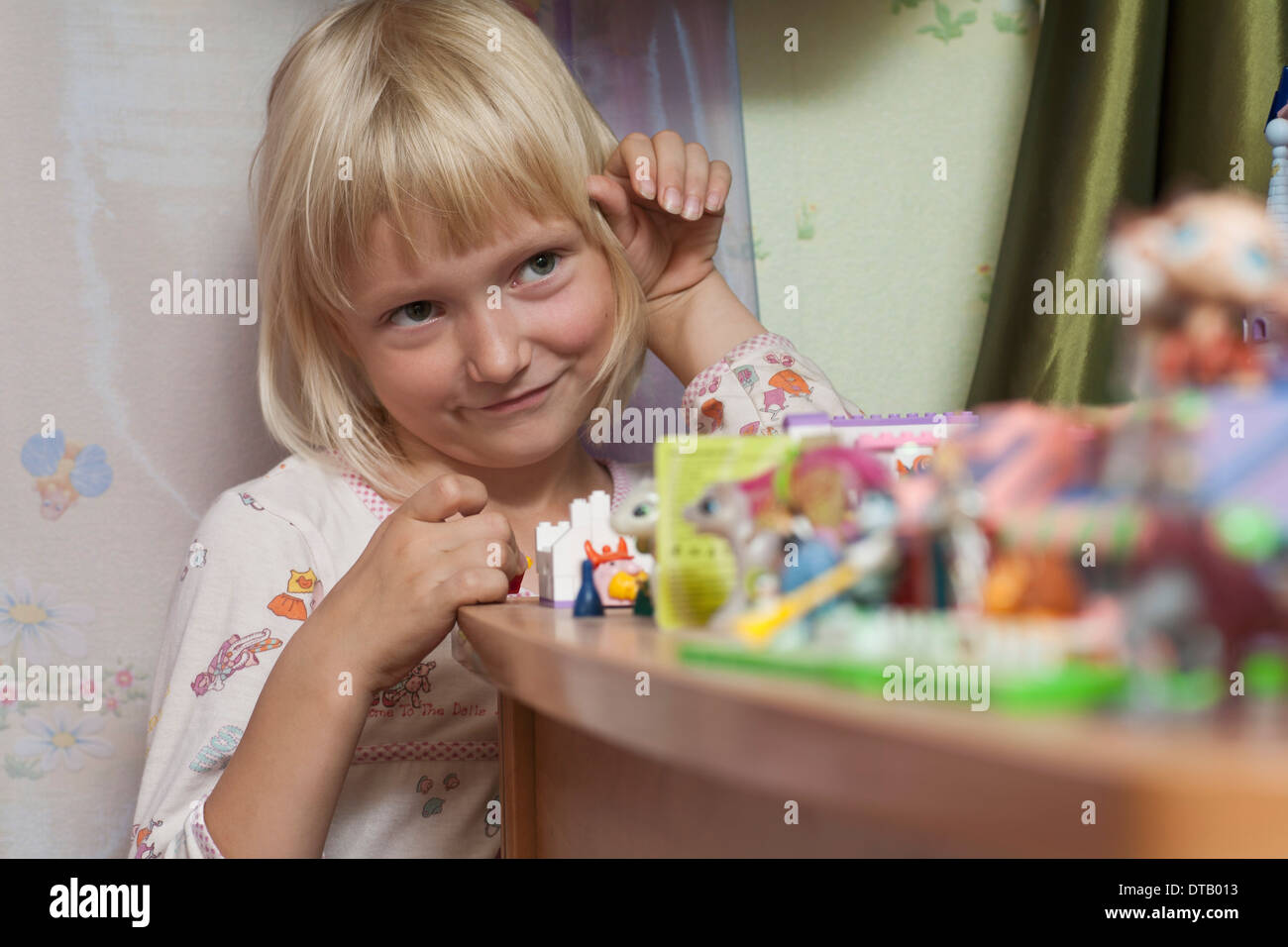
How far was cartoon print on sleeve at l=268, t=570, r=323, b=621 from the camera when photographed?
0.95 m

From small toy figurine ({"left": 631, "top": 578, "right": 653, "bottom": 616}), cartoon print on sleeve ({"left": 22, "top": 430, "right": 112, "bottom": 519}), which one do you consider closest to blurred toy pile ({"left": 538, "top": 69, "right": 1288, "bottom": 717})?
small toy figurine ({"left": 631, "top": 578, "right": 653, "bottom": 616})

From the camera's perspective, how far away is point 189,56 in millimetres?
1255

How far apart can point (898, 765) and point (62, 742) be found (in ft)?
3.97

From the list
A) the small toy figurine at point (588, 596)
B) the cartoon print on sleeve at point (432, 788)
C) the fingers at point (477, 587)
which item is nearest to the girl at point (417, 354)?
the cartoon print on sleeve at point (432, 788)

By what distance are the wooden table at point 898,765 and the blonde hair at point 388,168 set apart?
1.88 feet

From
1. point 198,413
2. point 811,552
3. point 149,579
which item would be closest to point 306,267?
point 198,413

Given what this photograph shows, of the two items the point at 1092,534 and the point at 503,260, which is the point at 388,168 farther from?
the point at 1092,534

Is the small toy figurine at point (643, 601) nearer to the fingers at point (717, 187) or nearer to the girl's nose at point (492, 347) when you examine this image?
the girl's nose at point (492, 347)

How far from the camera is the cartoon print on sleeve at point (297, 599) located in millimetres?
955

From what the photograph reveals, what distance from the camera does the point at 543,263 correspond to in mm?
1024

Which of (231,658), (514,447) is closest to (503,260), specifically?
(514,447)

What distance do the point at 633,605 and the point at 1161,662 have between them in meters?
0.33

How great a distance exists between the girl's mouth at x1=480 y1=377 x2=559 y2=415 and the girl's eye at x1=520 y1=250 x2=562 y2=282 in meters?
0.10
